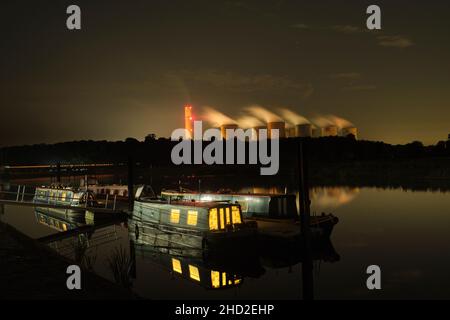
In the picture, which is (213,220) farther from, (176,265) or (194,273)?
(194,273)

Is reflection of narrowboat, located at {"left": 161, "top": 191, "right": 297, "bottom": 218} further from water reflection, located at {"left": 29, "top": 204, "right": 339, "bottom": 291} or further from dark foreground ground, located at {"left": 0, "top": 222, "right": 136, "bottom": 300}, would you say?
dark foreground ground, located at {"left": 0, "top": 222, "right": 136, "bottom": 300}

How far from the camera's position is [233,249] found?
23547 millimetres

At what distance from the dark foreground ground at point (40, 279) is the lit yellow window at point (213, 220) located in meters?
9.83

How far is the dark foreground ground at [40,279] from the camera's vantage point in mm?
10945

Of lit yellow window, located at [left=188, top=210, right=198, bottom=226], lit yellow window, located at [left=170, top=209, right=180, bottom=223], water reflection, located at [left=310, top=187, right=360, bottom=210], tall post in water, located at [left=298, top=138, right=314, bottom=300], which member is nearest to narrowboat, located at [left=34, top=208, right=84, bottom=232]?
lit yellow window, located at [left=170, top=209, right=180, bottom=223]

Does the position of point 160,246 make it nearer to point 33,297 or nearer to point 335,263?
point 335,263

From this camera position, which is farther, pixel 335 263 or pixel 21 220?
pixel 21 220

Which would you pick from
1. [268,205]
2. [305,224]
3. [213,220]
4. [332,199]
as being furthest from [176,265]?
[332,199]

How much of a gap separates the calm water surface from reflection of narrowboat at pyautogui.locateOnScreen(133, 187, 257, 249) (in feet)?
4.05

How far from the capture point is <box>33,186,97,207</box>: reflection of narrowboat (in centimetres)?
4109

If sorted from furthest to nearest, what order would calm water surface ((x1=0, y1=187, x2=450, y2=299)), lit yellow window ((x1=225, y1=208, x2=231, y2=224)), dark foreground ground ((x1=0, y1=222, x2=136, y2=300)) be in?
1. lit yellow window ((x1=225, y1=208, x2=231, y2=224))
2. calm water surface ((x1=0, y1=187, x2=450, y2=299))
3. dark foreground ground ((x1=0, y1=222, x2=136, y2=300))

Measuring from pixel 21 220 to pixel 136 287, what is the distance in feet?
104

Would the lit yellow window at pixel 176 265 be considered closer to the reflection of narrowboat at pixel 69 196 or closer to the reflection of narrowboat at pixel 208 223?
the reflection of narrowboat at pixel 208 223
